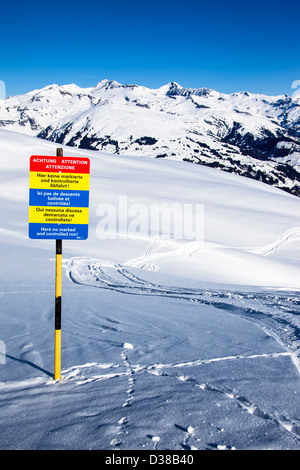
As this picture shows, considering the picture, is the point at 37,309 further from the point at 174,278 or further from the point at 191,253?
the point at 191,253

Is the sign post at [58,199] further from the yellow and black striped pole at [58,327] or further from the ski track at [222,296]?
the ski track at [222,296]

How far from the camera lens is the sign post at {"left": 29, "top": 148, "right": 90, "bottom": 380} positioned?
15.6 ft

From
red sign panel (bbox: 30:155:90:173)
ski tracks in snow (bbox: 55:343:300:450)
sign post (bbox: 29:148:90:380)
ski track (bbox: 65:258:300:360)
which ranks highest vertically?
red sign panel (bbox: 30:155:90:173)

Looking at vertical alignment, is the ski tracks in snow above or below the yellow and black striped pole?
below

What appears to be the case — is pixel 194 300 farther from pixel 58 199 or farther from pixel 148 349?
pixel 58 199

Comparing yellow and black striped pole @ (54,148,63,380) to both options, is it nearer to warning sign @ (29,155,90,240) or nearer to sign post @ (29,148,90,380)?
sign post @ (29,148,90,380)

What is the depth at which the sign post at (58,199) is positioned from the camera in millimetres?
4758

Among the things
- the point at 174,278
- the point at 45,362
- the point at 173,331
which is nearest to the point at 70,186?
the point at 45,362

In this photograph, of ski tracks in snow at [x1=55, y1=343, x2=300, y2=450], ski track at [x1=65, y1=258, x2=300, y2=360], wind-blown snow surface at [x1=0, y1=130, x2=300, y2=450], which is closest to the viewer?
ski tracks in snow at [x1=55, y1=343, x2=300, y2=450]

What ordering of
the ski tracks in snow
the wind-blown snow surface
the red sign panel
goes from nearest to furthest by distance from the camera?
the ski tracks in snow < the wind-blown snow surface < the red sign panel

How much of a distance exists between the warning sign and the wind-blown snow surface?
6.86 ft


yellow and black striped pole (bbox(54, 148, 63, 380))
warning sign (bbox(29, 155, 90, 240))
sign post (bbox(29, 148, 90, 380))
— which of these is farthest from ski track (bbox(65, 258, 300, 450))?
warning sign (bbox(29, 155, 90, 240))
